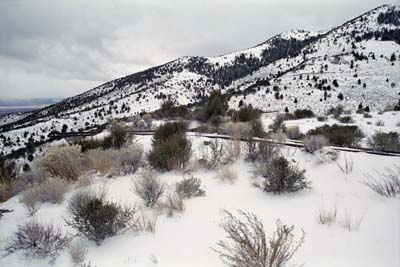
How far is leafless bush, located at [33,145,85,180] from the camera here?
9016mm

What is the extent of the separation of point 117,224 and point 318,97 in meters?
38.4

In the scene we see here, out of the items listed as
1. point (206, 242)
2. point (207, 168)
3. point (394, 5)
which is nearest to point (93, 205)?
point (206, 242)

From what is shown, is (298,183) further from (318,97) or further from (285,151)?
(318,97)

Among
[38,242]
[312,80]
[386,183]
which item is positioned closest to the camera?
[38,242]

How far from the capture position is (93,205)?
5586 mm

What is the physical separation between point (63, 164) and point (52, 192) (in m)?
1.99

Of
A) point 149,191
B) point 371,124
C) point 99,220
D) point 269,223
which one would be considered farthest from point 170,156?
point 371,124

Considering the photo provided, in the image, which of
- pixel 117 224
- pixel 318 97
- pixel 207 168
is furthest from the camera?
pixel 318 97

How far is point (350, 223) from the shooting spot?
518 cm

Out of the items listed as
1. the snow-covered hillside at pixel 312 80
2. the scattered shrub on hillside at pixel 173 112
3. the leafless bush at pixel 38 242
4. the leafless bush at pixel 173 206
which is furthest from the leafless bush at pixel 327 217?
the snow-covered hillside at pixel 312 80

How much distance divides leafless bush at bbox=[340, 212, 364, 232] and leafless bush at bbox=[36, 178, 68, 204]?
20.8ft

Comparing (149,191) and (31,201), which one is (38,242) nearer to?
(31,201)

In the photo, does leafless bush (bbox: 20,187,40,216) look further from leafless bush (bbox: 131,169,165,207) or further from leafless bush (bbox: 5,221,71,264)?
leafless bush (bbox: 131,169,165,207)

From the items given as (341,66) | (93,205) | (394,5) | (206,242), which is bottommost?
(206,242)
